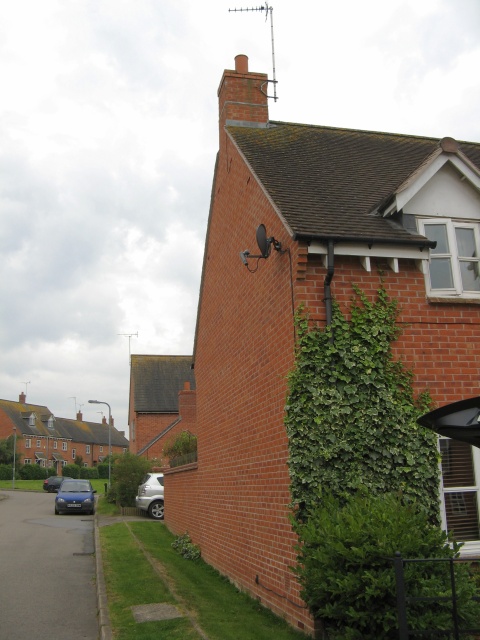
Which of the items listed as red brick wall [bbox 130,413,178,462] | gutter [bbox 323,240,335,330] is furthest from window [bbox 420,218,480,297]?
red brick wall [bbox 130,413,178,462]

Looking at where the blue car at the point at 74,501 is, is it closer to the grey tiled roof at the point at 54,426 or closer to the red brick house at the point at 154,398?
the red brick house at the point at 154,398

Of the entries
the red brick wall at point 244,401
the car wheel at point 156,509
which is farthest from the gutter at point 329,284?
the car wheel at point 156,509

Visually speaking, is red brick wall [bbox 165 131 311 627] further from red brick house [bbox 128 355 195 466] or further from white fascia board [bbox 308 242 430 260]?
red brick house [bbox 128 355 195 466]

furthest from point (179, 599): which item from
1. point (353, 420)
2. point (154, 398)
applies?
point (154, 398)

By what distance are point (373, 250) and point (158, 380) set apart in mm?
37307

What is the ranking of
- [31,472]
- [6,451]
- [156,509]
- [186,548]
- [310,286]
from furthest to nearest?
[6,451]
[31,472]
[156,509]
[186,548]
[310,286]

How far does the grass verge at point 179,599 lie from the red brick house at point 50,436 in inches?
2450

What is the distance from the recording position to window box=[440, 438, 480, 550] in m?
8.12

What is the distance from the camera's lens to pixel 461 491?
26.8 ft

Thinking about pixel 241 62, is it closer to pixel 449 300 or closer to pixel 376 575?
pixel 449 300

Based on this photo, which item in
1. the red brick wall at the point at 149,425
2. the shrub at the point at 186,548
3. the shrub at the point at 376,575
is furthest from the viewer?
the red brick wall at the point at 149,425

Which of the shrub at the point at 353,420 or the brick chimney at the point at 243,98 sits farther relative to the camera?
the brick chimney at the point at 243,98

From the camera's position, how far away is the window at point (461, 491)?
8117mm

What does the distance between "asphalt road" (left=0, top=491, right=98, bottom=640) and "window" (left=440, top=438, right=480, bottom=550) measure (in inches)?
195
